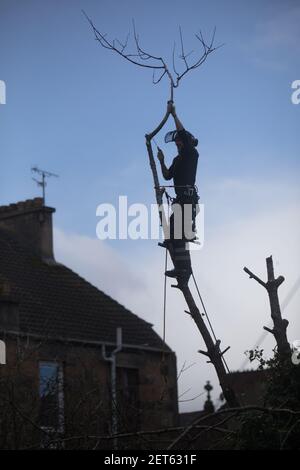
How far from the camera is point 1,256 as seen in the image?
28078 mm

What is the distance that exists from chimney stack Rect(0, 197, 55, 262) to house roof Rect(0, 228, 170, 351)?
22 centimetres

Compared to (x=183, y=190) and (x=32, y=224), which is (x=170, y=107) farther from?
(x=32, y=224)

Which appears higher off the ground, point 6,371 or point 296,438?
point 6,371

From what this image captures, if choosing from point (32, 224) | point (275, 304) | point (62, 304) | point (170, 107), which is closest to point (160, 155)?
point (170, 107)

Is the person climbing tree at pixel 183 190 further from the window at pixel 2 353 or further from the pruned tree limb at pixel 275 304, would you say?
the window at pixel 2 353

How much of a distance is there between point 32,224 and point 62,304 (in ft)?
9.54

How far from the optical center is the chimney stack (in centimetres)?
2933

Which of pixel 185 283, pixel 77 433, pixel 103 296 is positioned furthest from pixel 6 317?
pixel 185 283

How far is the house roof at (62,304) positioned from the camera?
85.5 ft

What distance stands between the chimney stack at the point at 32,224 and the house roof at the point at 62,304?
0.73 ft

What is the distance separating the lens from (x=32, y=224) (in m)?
29.5

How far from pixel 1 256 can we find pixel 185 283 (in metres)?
14.9
